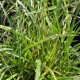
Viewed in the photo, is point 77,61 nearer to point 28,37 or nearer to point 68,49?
point 68,49

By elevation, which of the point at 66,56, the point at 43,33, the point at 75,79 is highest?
the point at 43,33

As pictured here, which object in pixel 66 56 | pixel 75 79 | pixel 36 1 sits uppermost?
pixel 36 1

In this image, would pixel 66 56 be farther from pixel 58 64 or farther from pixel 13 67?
pixel 13 67

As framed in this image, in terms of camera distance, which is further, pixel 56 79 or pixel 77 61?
pixel 77 61

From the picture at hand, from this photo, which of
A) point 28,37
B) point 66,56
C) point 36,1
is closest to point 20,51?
point 28,37

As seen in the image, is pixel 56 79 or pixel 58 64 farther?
pixel 58 64

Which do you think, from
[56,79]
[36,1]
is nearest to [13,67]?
[56,79]

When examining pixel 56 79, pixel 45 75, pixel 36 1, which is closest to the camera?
pixel 56 79

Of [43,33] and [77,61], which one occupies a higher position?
[43,33]

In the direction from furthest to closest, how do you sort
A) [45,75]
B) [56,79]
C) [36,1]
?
[36,1]
[45,75]
[56,79]
